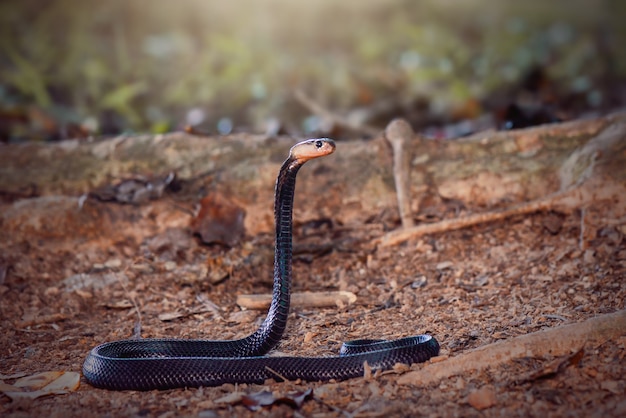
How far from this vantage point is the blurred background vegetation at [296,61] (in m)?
8.95

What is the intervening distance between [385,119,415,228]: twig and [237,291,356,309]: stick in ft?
3.16

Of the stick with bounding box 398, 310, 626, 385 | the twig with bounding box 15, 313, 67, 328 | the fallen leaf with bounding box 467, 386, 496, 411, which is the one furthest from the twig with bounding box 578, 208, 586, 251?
the twig with bounding box 15, 313, 67, 328

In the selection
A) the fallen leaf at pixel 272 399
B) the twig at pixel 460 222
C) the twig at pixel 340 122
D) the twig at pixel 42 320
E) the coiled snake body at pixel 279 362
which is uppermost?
the twig at pixel 340 122

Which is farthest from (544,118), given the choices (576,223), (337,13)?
(337,13)

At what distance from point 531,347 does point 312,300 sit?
173 centimetres

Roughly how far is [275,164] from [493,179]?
1.90 meters

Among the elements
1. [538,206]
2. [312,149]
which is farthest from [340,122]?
[312,149]

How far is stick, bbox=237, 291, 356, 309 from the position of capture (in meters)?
4.69

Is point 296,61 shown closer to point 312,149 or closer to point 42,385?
point 312,149

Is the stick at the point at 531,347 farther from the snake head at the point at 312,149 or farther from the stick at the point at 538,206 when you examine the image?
the stick at the point at 538,206

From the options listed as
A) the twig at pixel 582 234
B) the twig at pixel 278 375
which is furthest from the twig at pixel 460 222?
the twig at pixel 278 375

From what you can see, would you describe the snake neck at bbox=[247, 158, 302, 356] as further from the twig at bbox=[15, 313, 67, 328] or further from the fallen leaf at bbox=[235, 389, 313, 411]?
the twig at bbox=[15, 313, 67, 328]

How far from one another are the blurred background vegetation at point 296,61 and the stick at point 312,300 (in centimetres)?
316

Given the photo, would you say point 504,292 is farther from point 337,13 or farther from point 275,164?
point 337,13
